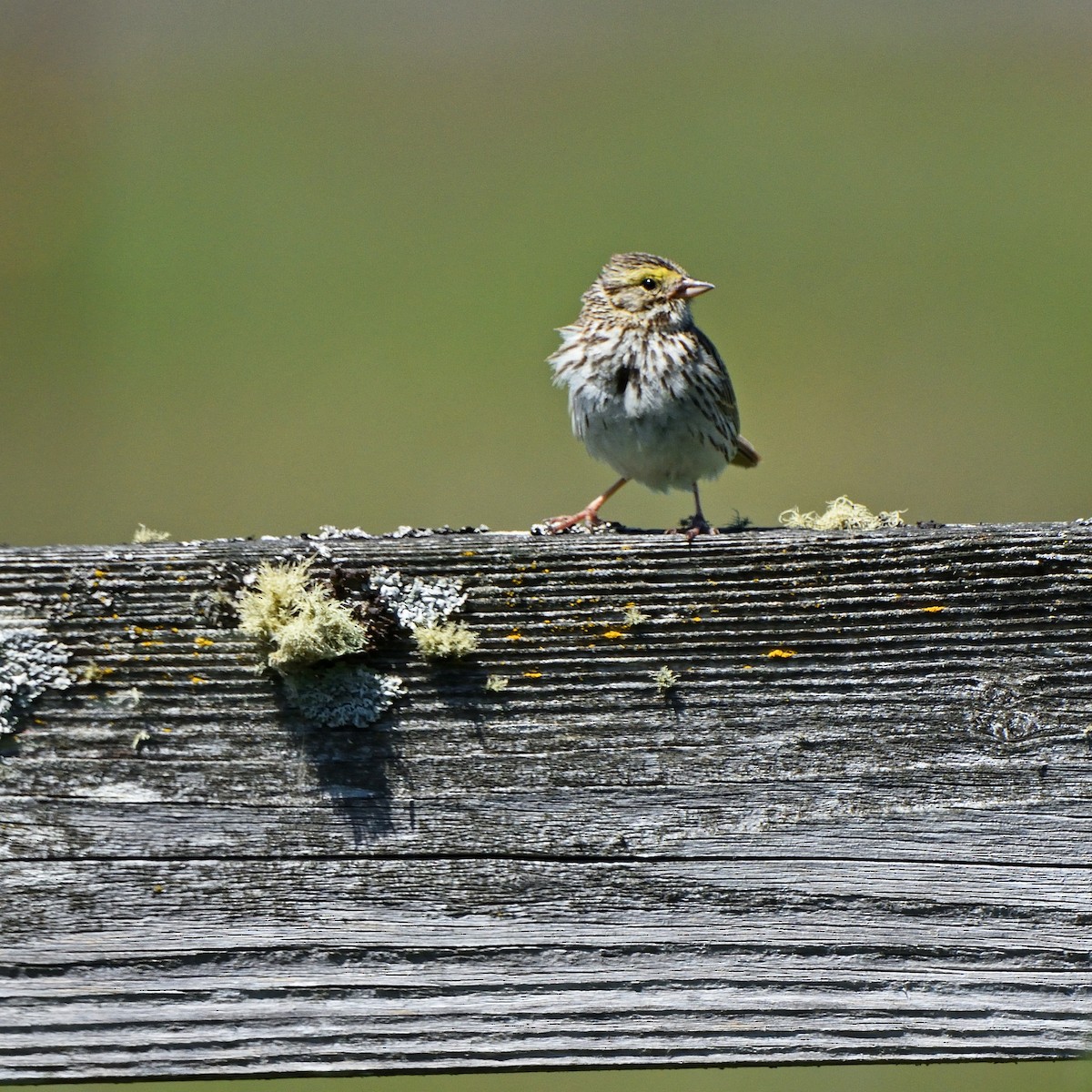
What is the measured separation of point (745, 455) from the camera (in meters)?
5.62

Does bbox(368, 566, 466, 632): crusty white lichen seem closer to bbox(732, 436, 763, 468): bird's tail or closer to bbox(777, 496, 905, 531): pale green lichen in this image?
bbox(777, 496, 905, 531): pale green lichen

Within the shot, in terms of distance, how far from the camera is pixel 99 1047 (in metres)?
1.88

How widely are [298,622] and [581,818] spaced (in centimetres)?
51

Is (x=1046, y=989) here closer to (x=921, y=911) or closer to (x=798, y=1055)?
(x=921, y=911)

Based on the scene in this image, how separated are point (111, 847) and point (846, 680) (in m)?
1.10

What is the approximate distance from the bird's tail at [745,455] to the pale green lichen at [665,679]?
350 centimetres

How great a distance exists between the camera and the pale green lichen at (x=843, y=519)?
2205mm

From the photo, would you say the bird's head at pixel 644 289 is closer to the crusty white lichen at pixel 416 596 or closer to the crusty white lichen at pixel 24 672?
the crusty white lichen at pixel 416 596

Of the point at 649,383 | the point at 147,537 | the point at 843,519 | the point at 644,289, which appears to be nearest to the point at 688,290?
the point at 644,289

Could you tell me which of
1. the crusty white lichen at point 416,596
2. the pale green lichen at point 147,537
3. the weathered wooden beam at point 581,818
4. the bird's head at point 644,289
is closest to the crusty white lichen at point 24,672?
the weathered wooden beam at point 581,818

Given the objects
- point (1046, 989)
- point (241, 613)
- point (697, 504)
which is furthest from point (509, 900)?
point (697, 504)

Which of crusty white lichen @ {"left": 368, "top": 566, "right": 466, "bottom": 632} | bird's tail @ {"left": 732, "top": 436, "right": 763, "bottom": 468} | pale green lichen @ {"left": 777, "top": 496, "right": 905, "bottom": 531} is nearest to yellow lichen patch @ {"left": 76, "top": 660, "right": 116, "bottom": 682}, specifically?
crusty white lichen @ {"left": 368, "top": 566, "right": 466, "bottom": 632}

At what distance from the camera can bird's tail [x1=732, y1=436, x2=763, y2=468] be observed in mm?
5430

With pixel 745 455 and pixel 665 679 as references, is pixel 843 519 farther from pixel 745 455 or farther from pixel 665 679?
pixel 745 455
